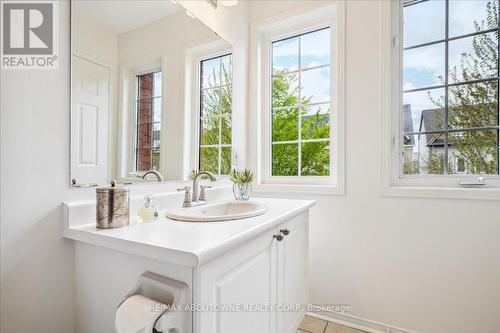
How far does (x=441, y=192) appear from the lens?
1429mm

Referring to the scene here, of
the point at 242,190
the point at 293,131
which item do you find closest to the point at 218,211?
the point at 242,190

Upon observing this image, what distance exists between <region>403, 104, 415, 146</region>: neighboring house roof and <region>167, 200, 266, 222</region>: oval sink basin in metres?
1.01

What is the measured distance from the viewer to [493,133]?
1403 millimetres

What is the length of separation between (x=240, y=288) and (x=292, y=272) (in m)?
0.53

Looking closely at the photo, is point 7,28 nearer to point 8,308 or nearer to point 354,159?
point 8,308

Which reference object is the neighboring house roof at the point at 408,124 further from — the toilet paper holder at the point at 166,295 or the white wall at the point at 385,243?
the toilet paper holder at the point at 166,295

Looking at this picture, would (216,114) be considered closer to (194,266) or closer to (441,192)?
(194,266)

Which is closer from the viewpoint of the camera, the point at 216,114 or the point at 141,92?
the point at 141,92

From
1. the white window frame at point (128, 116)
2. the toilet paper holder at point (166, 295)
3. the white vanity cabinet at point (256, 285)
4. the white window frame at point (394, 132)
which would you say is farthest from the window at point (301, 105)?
the toilet paper holder at point (166, 295)

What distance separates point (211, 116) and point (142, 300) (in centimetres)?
121

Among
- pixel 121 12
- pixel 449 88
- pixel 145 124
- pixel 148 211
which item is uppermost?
pixel 121 12

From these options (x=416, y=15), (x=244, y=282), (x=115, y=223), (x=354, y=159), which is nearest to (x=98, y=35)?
(x=115, y=223)

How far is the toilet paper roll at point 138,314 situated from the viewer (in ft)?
2.08

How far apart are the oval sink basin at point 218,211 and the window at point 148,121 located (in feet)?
0.85
